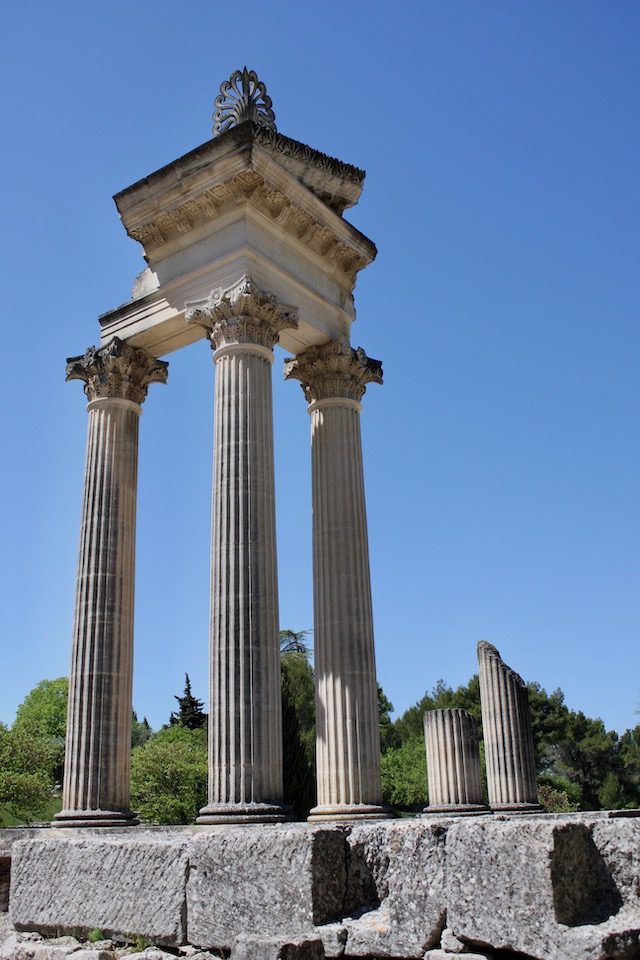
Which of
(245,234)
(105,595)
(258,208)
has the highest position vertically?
(258,208)

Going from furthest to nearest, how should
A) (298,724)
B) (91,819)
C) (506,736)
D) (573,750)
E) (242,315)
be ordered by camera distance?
(573,750), (298,724), (506,736), (242,315), (91,819)

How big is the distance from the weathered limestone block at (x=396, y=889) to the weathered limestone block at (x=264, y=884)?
0.15 metres

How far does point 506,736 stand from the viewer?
2552 centimetres

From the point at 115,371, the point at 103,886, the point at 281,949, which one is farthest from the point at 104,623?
the point at 281,949

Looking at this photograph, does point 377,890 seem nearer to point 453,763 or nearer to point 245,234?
point 245,234

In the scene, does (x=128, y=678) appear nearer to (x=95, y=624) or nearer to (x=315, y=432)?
(x=95, y=624)

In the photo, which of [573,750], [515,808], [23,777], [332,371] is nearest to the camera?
[332,371]

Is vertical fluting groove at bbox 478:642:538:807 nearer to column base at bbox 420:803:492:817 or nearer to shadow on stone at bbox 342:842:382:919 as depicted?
column base at bbox 420:803:492:817

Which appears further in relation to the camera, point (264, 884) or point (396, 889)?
point (264, 884)

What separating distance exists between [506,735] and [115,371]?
14.5 m

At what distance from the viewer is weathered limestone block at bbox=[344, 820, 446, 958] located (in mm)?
5875

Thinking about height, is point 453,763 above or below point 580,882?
above

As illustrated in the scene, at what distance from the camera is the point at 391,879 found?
628cm

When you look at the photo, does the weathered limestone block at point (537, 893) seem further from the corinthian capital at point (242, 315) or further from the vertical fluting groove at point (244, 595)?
the corinthian capital at point (242, 315)
